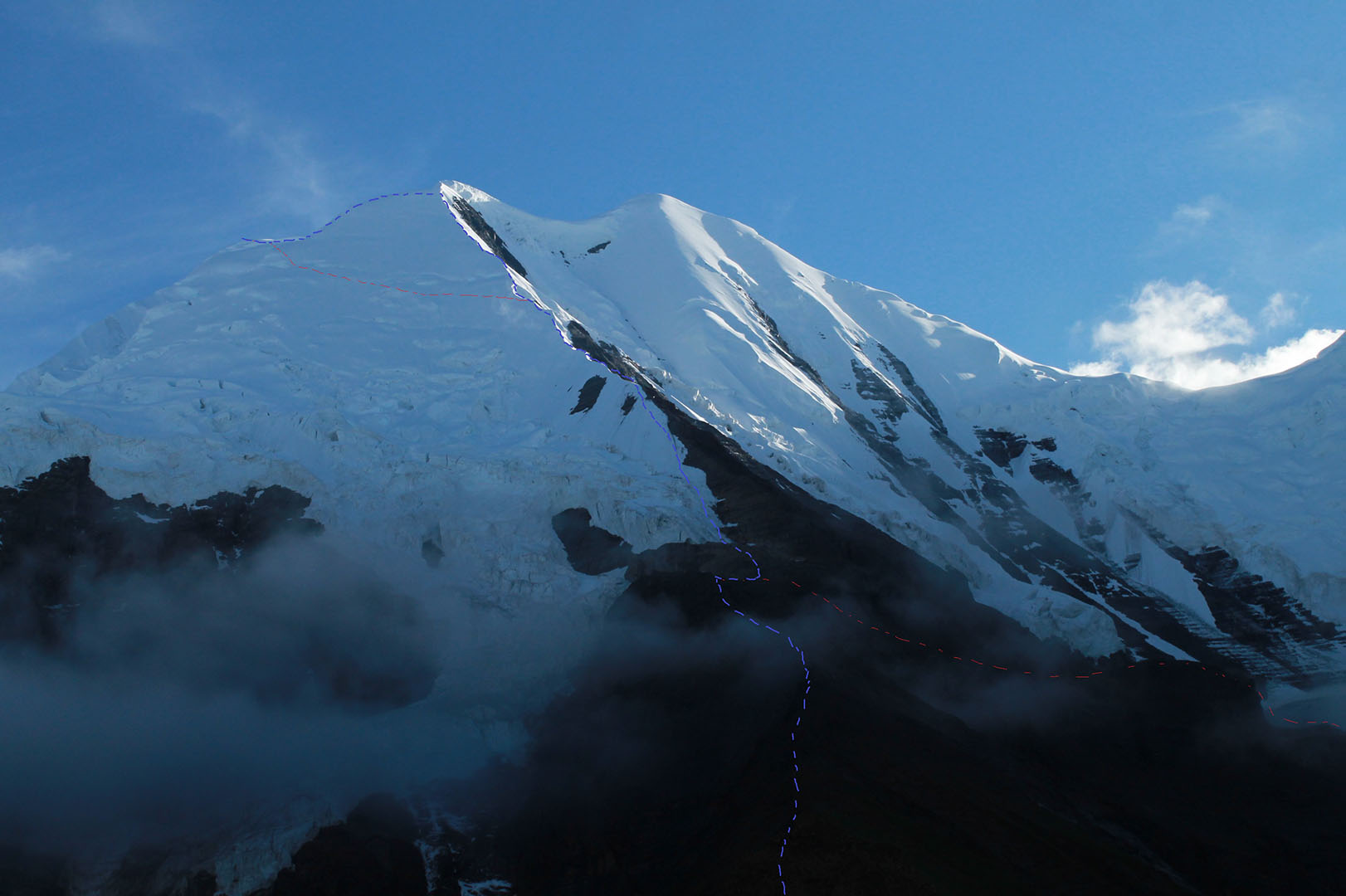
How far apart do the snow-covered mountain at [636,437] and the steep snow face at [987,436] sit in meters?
0.43

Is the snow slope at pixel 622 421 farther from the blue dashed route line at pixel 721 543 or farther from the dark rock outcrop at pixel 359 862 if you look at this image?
the dark rock outcrop at pixel 359 862

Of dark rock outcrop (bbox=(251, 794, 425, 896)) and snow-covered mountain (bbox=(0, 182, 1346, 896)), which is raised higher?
snow-covered mountain (bbox=(0, 182, 1346, 896))

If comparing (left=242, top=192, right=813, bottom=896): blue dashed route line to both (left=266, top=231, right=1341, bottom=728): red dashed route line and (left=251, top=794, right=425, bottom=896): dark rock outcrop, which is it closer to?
(left=266, top=231, right=1341, bottom=728): red dashed route line

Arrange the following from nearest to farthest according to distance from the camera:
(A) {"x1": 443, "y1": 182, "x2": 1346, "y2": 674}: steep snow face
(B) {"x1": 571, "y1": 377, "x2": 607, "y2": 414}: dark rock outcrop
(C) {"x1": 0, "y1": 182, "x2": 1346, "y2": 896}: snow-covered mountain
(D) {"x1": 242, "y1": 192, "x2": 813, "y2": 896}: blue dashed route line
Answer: (D) {"x1": 242, "y1": 192, "x2": 813, "y2": 896}: blue dashed route line → (C) {"x1": 0, "y1": 182, "x2": 1346, "y2": 896}: snow-covered mountain → (B) {"x1": 571, "y1": 377, "x2": 607, "y2": 414}: dark rock outcrop → (A) {"x1": 443, "y1": 182, "x2": 1346, "y2": 674}: steep snow face

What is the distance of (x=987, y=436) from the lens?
14650cm

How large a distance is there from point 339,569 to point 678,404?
38.9m

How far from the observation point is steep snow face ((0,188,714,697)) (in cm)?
8719

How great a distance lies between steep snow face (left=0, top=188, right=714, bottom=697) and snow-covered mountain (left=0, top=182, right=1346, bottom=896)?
0.29 m

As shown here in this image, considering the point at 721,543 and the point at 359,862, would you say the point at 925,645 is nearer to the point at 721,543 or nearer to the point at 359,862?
the point at 721,543

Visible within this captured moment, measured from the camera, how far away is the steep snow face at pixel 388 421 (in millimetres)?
87188

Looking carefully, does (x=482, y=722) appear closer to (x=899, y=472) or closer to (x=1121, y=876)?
(x=1121, y=876)

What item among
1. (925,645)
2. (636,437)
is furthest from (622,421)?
(925,645)

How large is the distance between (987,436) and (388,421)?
85.5 metres

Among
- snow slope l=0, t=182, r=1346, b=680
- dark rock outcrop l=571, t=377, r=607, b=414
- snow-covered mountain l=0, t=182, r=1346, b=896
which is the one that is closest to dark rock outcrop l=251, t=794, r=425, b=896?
snow-covered mountain l=0, t=182, r=1346, b=896
